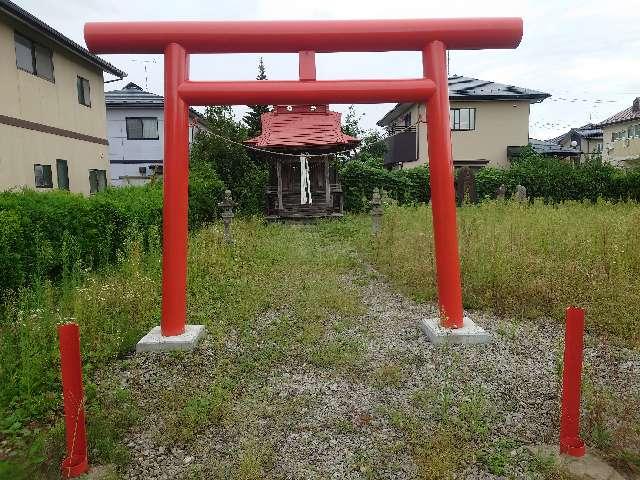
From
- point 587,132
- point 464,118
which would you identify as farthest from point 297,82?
point 587,132

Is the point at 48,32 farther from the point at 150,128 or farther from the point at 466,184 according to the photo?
the point at 466,184

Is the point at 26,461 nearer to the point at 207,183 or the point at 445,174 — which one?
the point at 445,174

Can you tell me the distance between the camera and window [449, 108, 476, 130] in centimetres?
2242

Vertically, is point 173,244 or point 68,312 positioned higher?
point 173,244

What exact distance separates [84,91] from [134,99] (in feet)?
31.4

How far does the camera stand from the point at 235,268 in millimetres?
7199

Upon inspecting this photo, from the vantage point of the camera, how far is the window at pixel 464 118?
2242 centimetres

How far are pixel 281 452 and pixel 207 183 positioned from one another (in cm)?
1222

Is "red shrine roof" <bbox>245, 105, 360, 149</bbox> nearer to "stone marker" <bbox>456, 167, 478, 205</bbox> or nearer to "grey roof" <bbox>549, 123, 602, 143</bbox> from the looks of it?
"stone marker" <bbox>456, 167, 478, 205</bbox>

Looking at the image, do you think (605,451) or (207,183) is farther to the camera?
(207,183)

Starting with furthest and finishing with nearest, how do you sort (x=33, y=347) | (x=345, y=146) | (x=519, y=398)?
(x=345, y=146)
(x=33, y=347)
(x=519, y=398)

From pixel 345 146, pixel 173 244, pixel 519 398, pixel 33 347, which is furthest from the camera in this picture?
pixel 345 146

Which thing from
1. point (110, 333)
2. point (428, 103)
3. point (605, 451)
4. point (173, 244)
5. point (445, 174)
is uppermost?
point (428, 103)

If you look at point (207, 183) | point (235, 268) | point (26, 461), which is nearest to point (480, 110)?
point (207, 183)
